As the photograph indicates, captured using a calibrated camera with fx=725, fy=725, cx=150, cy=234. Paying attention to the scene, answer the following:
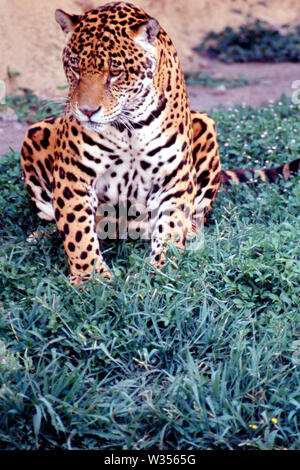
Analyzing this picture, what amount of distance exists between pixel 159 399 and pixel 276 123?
4234 mm

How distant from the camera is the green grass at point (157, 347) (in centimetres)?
338

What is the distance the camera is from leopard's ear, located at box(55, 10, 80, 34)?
4305mm

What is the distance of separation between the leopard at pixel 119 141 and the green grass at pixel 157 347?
0.24m

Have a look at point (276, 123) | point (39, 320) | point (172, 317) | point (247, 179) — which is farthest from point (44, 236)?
point (276, 123)

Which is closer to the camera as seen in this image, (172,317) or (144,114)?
(172,317)

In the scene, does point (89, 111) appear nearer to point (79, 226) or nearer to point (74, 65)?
point (74, 65)

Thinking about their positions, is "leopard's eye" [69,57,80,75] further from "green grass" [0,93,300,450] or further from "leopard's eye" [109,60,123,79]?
"green grass" [0,93,300,450]

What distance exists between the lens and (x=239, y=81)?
9.67 m

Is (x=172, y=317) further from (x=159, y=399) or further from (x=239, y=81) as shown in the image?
(x=239, y=81)

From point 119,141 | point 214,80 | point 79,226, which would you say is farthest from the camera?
point 214,80

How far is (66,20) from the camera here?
4320 mm

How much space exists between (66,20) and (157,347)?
2.00 meters

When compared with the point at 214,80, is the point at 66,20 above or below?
above

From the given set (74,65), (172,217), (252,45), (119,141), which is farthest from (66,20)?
(252,45)
